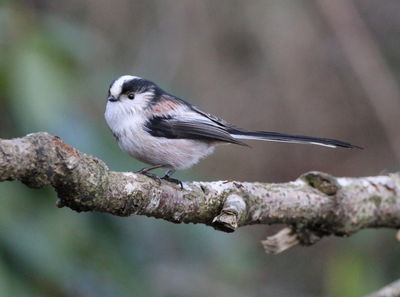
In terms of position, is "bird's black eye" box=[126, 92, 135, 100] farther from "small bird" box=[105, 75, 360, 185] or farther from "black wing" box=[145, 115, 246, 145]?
"black wing" box=[145, 115, 246, 145]

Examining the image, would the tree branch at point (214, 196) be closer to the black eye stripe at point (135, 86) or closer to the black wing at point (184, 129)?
the black wing at point (184, 129)

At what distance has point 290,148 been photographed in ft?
24.4

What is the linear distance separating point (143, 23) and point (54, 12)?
83 cm

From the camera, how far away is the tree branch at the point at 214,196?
6.55 feet

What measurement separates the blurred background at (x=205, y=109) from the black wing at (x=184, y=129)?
0.37 metres

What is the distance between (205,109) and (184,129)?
3.47 m

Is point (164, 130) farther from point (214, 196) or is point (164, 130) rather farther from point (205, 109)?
point (205, 109)

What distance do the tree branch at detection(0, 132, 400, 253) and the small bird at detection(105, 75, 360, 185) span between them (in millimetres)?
320

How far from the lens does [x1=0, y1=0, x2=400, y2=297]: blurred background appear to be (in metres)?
3.39

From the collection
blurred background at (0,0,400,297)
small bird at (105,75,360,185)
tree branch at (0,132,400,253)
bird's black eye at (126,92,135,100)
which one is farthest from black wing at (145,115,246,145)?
tree branch at (0,132,400,253)

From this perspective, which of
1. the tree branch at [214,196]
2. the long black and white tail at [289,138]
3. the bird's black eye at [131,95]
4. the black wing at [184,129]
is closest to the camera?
the tree branch at [214,196]

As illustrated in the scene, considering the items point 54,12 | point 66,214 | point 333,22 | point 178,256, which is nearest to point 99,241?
point 66,214

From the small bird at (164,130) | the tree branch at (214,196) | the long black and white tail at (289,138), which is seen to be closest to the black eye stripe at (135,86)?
the small bird at (164,130)

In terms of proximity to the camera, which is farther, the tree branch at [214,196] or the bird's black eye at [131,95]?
the bird's black eye at [131,95]
